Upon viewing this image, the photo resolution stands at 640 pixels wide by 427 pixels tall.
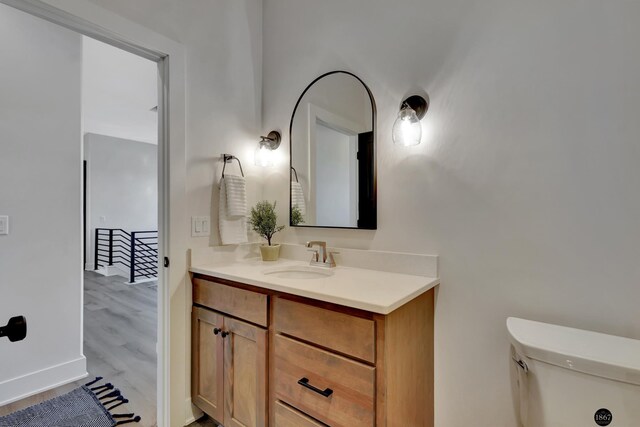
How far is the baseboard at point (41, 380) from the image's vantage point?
1.90 metres

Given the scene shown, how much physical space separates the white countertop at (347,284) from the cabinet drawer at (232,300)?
6cm

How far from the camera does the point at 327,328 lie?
44.6 inches

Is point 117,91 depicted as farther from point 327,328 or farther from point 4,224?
point 327,328

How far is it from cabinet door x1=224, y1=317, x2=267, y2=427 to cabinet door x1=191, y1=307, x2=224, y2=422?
5 cm

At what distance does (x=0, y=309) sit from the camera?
6.26 ft

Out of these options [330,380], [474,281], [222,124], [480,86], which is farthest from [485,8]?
[330,380]

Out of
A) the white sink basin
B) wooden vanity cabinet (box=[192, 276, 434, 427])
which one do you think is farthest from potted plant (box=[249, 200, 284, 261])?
wooden vanity cabinet (box=[192, 276, 434, 427])

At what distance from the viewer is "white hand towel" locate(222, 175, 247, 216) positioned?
69.9 inches

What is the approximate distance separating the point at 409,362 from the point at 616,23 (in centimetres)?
142

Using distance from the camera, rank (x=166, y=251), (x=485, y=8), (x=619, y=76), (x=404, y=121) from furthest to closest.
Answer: (x=166, y=251) → (x=404, y=121) → (x=485, y=8) → (x=619, y=76)

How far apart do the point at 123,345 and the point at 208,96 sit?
229cm

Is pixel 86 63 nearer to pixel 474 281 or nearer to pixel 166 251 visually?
pixel 166 251

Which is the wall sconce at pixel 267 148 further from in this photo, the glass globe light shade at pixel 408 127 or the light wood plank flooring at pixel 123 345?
the light wood plank flooring at pixel 123 345

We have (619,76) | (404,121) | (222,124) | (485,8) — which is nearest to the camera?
(619,76)
